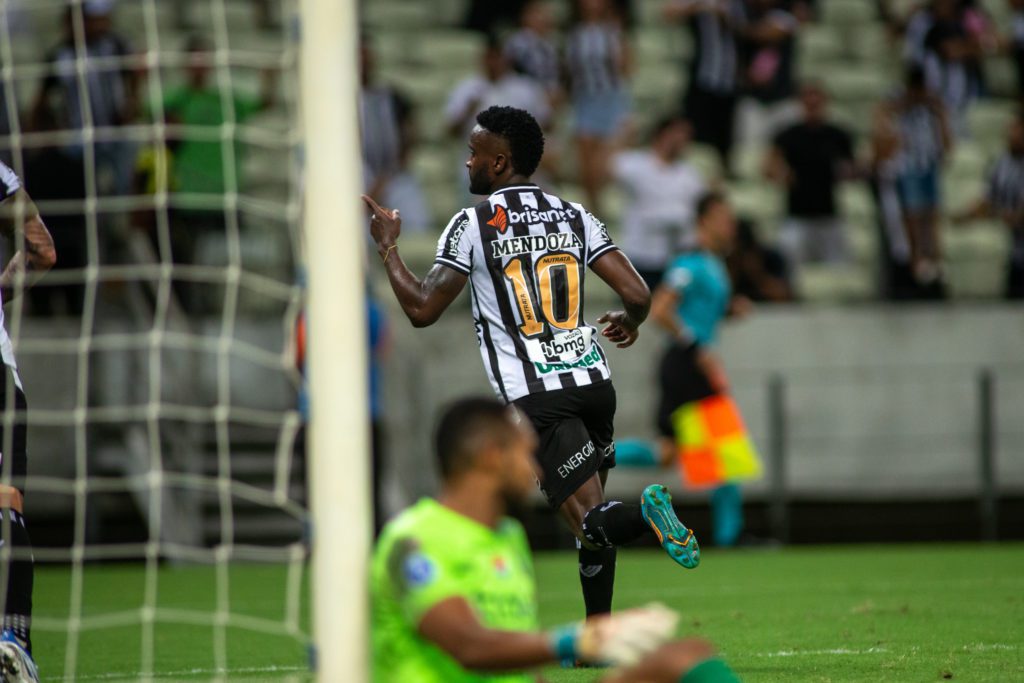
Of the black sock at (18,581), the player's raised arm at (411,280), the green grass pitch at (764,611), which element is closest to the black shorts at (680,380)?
the green grass pitch at (764,611)

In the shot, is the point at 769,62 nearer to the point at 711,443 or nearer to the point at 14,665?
the point at 711,443

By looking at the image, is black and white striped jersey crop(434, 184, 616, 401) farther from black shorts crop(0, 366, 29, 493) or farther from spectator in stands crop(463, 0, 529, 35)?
spectator in stands crop(463, 0, 529, 35)

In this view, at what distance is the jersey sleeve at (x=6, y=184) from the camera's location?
5996 mm

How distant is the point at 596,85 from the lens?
16703mm

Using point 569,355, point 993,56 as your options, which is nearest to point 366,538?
point 569,355

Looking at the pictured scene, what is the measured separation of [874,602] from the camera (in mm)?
9375

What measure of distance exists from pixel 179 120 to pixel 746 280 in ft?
18.5

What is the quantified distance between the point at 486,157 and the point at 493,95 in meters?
9.45

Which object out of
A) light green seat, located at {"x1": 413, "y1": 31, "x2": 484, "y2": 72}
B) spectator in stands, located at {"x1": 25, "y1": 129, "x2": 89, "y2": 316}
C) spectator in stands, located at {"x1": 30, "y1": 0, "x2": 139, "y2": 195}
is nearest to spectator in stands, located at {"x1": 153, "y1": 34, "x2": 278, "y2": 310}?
spectator in stands, located at {"x1": 30, "y1": 0, "x2": 139, "y2": 195}

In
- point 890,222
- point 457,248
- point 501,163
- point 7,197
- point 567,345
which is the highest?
point 890,222

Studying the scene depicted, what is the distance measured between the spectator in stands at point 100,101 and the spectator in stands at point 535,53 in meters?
4.13

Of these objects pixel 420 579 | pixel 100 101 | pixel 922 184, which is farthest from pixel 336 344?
pixel 922 184

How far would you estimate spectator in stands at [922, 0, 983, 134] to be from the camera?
17219 mm

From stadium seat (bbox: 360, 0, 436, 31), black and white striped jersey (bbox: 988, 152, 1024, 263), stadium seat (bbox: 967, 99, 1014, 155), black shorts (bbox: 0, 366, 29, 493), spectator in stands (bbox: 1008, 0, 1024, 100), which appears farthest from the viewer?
stadium seat (bbox: 360, 0, 436, 31)
